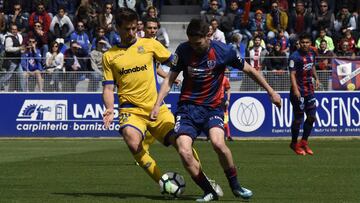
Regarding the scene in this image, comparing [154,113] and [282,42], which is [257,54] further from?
[154,113]

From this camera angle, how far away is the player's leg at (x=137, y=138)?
40.5 ft

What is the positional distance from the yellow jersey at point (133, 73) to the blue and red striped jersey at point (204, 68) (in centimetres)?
90

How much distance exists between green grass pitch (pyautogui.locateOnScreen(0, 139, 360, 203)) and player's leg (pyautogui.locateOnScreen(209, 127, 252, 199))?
0.15 m

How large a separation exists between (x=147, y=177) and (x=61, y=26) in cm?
1809

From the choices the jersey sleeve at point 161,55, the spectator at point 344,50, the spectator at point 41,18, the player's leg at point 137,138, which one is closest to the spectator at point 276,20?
the spectator at point 344,50

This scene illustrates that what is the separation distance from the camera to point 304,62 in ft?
66.1

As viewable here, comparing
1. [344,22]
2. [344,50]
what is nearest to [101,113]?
[344,50]

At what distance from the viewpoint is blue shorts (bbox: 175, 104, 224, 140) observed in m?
11.8

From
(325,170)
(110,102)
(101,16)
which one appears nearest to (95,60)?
(101,16)

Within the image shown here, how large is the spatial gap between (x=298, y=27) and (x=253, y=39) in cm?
238

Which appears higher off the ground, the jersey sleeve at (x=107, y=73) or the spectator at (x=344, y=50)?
the jersey sleeve at (x=107, y=73)

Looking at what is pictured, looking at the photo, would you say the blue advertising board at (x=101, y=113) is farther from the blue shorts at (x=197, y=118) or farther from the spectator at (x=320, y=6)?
the blue shorts at (x=197, y=118)

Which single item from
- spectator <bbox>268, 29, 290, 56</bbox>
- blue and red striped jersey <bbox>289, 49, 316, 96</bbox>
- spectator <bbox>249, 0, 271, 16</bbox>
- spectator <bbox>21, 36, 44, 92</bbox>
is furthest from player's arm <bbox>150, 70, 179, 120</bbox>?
spectator <bbox>249, 0, 271, 16</bbox>

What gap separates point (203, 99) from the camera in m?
11.9
